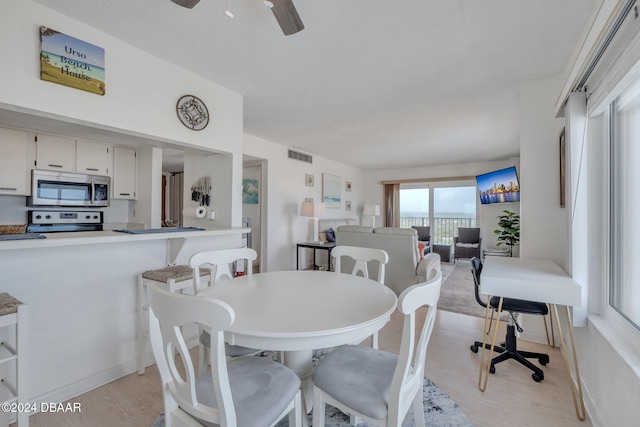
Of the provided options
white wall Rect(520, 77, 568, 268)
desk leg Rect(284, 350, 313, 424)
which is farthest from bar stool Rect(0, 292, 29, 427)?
white wall Rect(520, 77, 568, 268)

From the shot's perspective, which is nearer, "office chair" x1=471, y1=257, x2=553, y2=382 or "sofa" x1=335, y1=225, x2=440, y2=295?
"office chair" x1=471, y1=257, x2=553, y2=382

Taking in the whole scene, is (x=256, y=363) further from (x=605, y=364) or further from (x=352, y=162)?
(x=352, y=162)

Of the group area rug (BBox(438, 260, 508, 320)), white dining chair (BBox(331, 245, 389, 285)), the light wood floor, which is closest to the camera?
the light wood floor

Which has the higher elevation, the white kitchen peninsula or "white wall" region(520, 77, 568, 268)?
"white wall" region(520, 77, 568, 268)

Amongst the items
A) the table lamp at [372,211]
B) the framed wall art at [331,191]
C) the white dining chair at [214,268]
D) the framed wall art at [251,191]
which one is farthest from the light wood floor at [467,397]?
the table lamp at [372,211]

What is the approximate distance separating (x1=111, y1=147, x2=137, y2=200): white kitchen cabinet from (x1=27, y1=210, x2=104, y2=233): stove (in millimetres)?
481

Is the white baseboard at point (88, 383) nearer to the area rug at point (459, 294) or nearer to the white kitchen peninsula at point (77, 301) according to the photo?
the white kitchen peninsula at point (77, 301)

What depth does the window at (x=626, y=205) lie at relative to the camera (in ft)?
4.25

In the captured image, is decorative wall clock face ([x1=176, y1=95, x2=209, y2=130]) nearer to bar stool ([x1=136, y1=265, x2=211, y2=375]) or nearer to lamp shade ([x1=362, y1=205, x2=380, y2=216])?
bar stool ([x1=136, y1=265, x2=211, y2=375])

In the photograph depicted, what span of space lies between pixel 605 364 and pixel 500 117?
2.93 m

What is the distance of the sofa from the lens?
10.4 feet

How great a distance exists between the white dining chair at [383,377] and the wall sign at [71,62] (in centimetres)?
215

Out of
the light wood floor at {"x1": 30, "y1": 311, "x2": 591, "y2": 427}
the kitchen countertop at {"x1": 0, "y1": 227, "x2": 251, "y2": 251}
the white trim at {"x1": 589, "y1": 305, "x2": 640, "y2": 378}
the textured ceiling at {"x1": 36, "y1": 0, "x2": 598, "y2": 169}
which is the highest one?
the textured ceiling at {"x1": 36, "y1": 0, "x2": 598, "y2": 169}

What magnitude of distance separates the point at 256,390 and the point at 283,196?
4.06 metres
